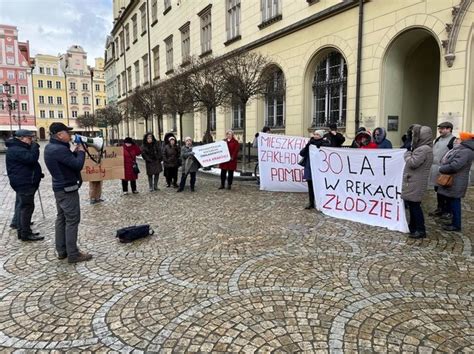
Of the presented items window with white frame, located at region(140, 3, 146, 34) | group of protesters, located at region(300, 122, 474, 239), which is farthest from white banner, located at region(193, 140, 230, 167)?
window with white frame, located at region(140, 3, 146, 34)

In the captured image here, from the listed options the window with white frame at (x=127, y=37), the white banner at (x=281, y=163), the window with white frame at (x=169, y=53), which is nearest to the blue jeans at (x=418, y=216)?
the white banner at (x=281, y=163)

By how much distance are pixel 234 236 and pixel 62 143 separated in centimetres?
294

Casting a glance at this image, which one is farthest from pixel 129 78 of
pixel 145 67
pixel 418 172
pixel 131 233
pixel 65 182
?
pixel 418 172

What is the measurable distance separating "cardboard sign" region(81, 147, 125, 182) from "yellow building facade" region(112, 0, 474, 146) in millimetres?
8264

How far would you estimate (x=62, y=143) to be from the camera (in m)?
4.83

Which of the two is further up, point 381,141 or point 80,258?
point 381,141

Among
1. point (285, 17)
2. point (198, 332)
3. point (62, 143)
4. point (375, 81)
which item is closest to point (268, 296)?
point (198, 332)

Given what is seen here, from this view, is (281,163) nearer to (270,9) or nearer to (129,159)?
(129,159)

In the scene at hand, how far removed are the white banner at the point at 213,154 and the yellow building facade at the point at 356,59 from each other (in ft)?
17.3

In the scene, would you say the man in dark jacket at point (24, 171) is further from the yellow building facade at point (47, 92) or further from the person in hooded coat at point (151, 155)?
the yellow building facade at point (47, 92)

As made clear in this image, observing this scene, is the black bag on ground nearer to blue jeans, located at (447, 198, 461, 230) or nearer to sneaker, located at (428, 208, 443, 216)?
blue jeans, located at (447, 198, 461, 230)

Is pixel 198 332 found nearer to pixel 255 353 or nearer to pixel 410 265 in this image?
pixel 255 353

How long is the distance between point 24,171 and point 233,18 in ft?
57.4

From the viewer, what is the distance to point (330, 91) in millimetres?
14992
